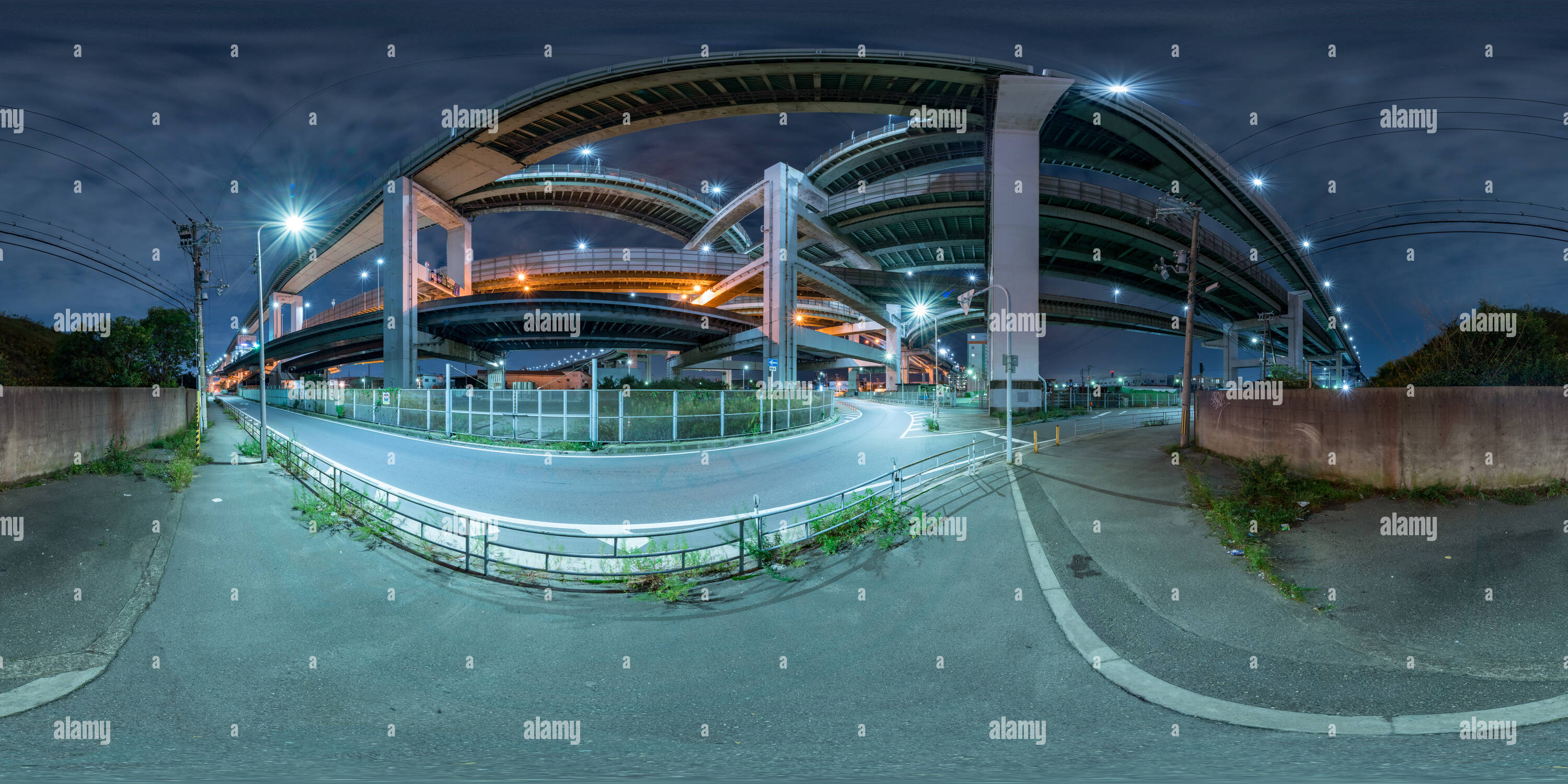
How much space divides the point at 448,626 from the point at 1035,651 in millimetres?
5382

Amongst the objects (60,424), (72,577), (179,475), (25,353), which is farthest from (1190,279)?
(25,353)

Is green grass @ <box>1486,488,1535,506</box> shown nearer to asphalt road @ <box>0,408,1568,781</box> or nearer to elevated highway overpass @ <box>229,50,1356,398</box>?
asphalt road @ <box>0,408,1568,781</box>

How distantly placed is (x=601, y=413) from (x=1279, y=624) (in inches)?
651

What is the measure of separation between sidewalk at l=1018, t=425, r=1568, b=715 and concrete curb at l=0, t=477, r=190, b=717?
861cm

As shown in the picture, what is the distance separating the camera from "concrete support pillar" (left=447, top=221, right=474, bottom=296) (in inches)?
1757

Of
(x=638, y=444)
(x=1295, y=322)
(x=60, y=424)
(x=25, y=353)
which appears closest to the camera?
(x=60, y=424)

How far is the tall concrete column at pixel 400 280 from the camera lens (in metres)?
36.6

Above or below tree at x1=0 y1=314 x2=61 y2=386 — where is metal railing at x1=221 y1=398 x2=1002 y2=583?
below

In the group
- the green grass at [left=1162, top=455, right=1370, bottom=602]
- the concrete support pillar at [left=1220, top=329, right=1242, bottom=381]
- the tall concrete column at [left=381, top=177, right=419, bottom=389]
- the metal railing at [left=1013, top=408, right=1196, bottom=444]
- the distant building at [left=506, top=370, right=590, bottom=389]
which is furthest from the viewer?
the concrete support pillar at [left=1220, top=329, right=1242, bottom=381]

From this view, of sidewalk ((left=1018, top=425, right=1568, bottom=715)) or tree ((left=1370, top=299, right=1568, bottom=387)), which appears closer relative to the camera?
sidewalk ((left=1018, top=425, right=1568, bottom=715))

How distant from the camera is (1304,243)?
52.5 ft

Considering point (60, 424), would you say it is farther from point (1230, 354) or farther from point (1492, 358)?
point (1230, 354)

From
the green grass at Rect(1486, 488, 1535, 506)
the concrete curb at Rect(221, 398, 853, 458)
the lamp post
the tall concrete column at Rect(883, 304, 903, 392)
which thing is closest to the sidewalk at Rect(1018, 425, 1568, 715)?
the green grass at Rect(1486, 488, 1535, 506)

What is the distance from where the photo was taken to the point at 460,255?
44.8m
